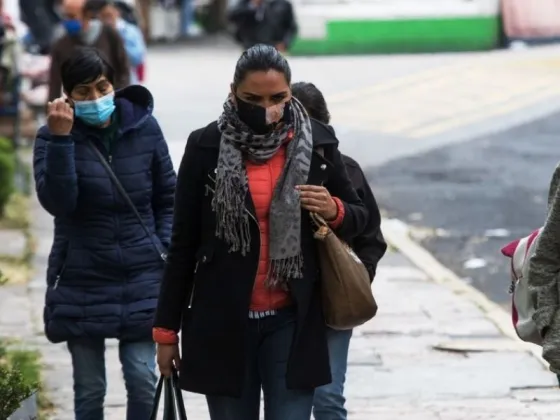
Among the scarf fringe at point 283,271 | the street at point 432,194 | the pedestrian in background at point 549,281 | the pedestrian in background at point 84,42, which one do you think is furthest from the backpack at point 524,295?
the pedestrian in background at point 84,42

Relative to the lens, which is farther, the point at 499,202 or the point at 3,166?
the point at 499,202

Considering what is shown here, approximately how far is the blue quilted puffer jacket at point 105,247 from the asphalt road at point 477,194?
4356 millimetres

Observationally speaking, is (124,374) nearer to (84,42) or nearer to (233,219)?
(233,219)

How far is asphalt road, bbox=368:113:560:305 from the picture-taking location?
10.6 metres

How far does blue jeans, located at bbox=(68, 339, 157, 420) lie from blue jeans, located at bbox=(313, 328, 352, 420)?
0.64 meters

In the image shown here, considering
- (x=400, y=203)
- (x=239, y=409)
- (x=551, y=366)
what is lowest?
(x=400, y=203)

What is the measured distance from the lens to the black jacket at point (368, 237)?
5.03 m

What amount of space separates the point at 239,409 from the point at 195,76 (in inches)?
693

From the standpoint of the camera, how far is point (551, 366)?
4.01 m

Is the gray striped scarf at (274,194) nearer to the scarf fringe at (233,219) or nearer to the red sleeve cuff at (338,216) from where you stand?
the scarf fringe at (233,219)

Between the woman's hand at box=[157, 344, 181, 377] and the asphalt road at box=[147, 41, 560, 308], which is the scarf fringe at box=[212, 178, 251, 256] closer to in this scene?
the woman's hand at box=[157, 344, 181, 377]

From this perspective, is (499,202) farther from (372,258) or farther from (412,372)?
(372,258)

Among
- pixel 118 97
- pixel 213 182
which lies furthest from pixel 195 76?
pixel 213 182

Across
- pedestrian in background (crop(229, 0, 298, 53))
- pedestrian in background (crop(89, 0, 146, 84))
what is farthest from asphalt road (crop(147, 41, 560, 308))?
pedestrian in background (crop(89, 0, 146, 84))
